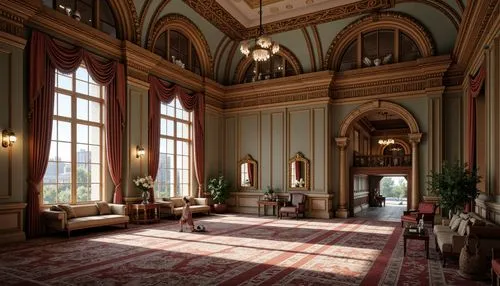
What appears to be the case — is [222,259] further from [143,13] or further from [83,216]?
[143,13]

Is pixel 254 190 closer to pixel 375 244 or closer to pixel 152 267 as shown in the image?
pixel 375 244

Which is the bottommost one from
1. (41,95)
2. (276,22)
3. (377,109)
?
(41,95)

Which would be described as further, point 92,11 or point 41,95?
point 92,11

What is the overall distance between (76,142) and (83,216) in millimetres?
1770

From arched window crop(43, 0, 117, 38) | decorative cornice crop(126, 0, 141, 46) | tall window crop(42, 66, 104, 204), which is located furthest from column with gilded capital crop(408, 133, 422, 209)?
arched window crop(43, 0, 117, 38)

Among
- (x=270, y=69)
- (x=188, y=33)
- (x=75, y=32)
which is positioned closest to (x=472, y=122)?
(x=270, y=69)

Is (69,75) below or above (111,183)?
above

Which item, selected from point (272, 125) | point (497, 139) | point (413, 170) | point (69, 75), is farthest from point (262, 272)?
point (272, 125)

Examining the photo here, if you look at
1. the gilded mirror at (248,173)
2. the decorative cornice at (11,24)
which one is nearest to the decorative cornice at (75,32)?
the decorative cornice at (11,24)

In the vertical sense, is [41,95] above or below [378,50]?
below

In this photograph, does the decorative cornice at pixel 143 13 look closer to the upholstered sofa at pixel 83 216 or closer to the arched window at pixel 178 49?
the arched window at pixel 178 49

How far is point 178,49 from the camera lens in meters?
12.2

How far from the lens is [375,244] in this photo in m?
7.37

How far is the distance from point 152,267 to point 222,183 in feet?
24.9
